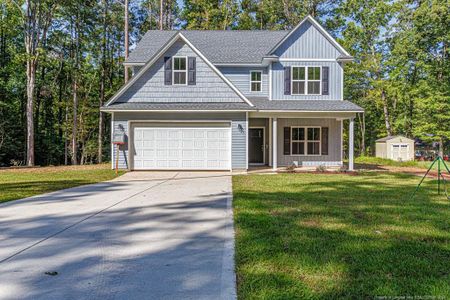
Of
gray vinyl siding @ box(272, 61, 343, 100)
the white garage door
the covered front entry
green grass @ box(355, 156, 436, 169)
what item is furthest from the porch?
green grass @ box(355, 156, 436, 169)

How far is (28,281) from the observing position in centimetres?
316

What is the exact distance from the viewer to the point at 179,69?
47.2 ft

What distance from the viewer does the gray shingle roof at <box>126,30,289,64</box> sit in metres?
16.8

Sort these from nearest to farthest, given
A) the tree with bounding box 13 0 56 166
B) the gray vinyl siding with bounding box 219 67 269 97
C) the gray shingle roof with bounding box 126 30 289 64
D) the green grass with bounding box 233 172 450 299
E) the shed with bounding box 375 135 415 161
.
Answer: the green grass with bounding box 233 172 450 299, the gray vinyl siding with bounding box 219 67 269 97, the gray shingle roof with bounding box 126 30 289 64, the tree with bounding box 13 0 56 166, the shed with bounding box 375 135 415 161

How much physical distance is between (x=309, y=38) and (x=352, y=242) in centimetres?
1364

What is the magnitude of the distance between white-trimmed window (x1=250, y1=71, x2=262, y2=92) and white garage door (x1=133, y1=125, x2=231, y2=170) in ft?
12.3

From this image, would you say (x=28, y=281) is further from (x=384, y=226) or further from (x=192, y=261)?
(x=384, y=226)

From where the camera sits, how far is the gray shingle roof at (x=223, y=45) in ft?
55.1

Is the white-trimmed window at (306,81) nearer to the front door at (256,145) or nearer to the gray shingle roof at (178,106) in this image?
the front door at (256,145)

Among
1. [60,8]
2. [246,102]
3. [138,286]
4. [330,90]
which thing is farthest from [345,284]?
[60,8]

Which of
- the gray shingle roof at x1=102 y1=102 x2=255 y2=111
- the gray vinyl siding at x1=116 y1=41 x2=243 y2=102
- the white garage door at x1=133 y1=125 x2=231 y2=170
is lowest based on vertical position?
the white garage door at x1=133 y1=125 x2=231 y2=170

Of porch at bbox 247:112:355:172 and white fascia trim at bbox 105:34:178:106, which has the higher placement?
white fascia trim at bbox 105:34:178:106

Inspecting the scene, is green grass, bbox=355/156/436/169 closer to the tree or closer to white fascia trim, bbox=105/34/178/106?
white fascia trim, bbox=105/34/178/106

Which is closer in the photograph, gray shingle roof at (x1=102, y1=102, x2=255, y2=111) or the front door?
gray shingle roof at (x1=102, y1=102, x2=255, y2=111)
